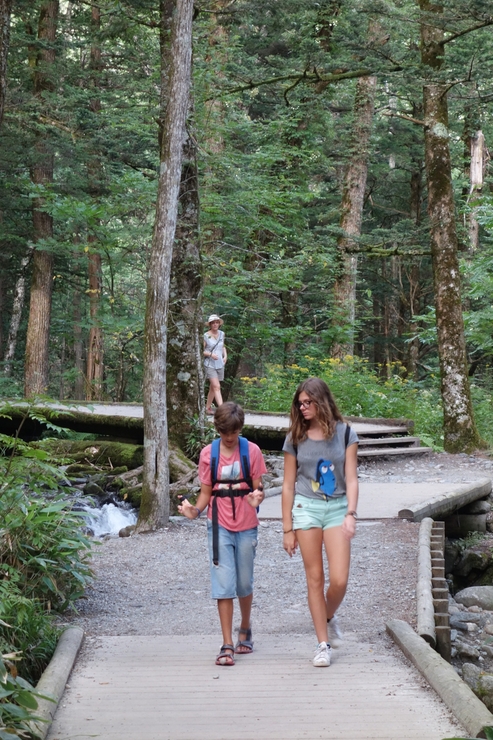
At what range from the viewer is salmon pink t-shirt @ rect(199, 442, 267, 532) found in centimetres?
528

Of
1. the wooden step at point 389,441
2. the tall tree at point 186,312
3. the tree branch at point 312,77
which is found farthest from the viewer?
the wooden step at point 389,441

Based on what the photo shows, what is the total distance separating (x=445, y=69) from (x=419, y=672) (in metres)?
12.3

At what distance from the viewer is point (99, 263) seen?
2578 centimetres

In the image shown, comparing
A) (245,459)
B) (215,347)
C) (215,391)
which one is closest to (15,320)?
(215,391)

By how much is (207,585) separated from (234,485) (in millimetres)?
3287

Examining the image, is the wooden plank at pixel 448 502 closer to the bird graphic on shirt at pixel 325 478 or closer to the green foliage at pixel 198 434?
the green foliage at pixel 198 434

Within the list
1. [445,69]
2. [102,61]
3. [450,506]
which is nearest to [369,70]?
[445,69]

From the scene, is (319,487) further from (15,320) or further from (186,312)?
(15,320)

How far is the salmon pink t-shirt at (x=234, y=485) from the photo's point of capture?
528cm

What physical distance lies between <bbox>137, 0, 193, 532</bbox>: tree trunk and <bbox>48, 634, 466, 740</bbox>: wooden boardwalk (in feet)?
16.4

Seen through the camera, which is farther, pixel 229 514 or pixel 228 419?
pixel 229 514

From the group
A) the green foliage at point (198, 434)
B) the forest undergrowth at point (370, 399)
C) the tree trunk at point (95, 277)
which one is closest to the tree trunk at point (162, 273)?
the green foliage at point (198, 434)

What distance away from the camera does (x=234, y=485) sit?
528 centimetres

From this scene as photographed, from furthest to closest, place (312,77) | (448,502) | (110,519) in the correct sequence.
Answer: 1. (312,77)
2. (110,519)
3. (448,502)
